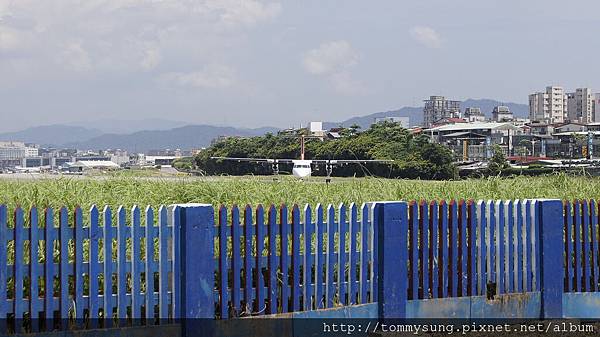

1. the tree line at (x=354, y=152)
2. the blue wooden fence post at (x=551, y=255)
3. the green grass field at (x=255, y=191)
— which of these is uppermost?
the tree line at (x=354, y=152)

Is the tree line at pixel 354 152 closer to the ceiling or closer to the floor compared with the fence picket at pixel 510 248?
closer to the ceiling

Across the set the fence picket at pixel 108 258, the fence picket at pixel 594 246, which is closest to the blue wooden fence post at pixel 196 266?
the fence picket at pixel 108 258

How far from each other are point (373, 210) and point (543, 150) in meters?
158

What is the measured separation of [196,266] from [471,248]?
9.97ft

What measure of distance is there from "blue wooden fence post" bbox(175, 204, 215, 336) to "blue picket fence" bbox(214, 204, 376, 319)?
0.16 metres

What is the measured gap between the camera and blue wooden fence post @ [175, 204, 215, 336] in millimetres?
7492

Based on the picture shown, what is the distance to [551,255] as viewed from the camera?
31.2 feet

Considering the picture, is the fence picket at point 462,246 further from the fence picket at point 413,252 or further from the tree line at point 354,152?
the tree line at point 354,152

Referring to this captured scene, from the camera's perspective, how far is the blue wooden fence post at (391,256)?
333 inches

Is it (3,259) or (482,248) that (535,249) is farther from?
(3,259)

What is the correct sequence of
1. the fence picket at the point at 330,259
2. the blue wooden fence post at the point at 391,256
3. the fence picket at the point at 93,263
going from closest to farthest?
the fence picket at the point at 93,263 → the fence picket at the point at 330,259 → the blue wooden fence post at the point at 391,256

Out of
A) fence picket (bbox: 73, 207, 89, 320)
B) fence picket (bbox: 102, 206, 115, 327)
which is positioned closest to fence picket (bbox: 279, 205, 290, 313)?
fence picket (bbox: 102, 206, 115, 327)

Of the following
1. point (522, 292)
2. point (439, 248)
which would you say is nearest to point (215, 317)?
point (439, 248)

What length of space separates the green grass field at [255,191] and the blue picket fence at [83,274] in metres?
2.52
